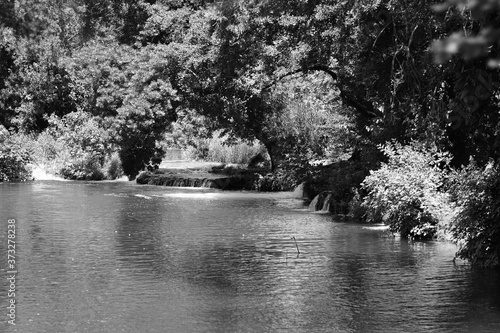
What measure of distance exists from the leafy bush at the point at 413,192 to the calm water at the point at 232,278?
2.00 feet

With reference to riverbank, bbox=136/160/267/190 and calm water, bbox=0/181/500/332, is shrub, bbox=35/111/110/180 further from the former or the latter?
calm water, bbox=0/181/500/332

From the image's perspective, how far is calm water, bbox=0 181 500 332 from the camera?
9.82 meters

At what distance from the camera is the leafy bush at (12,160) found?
35.8 metres

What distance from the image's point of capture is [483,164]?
52.4 ft

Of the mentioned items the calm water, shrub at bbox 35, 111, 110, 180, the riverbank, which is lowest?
the calm water

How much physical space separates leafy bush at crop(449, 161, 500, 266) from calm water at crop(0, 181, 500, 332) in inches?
19.2

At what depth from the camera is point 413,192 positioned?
55.5 ft

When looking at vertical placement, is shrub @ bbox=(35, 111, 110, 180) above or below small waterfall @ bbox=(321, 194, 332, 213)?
above

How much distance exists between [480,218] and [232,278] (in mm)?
4391

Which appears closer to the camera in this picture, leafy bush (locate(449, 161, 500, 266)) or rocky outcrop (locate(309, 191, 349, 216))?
leafy bush (locate(449, 161, 500, 266))

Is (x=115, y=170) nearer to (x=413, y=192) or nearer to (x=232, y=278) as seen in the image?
(x=413, y=192)

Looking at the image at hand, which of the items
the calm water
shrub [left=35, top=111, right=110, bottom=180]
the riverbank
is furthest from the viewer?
shrub [left=35, top=111, right=110, bottom=180]

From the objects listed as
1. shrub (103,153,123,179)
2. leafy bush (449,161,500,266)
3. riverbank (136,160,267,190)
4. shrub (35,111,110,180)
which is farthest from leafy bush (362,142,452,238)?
shrub (103,153,123,179)

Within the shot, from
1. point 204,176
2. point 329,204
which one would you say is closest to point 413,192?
point 329,204
